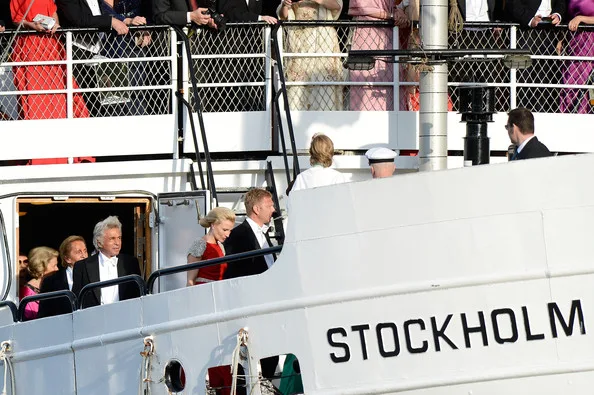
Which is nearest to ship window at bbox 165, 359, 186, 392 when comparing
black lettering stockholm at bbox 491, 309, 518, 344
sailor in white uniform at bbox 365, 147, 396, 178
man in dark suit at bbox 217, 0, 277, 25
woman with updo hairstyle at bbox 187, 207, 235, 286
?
woman with updo hairstyle at bbox 187, 207, 235, 286

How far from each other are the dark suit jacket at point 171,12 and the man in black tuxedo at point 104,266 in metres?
2.44

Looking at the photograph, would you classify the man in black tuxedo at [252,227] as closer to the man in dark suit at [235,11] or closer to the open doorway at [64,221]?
the open doorway at [64,221]

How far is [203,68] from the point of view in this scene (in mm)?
12531

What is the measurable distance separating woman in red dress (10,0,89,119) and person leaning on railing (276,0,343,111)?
1.93m

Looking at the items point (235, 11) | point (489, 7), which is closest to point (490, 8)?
point (489, 7)

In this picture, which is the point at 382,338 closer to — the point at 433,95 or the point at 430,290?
the point at 430,290

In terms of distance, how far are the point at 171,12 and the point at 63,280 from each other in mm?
2747

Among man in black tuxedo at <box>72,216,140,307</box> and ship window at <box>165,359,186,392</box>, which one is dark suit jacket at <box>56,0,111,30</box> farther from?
ship window at <box>165,359,186,392</box>

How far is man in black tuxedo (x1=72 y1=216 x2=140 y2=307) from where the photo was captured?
406 inches

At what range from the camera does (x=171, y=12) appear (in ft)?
39.9

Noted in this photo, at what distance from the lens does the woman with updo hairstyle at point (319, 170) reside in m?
10.1

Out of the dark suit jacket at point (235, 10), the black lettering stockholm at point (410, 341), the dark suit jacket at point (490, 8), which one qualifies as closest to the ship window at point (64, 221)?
the dark suit jacket at point (235, 10)

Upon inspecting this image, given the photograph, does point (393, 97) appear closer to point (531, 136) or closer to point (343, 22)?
point (343, 22)

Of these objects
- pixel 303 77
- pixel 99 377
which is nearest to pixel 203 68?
pixel 303 77
